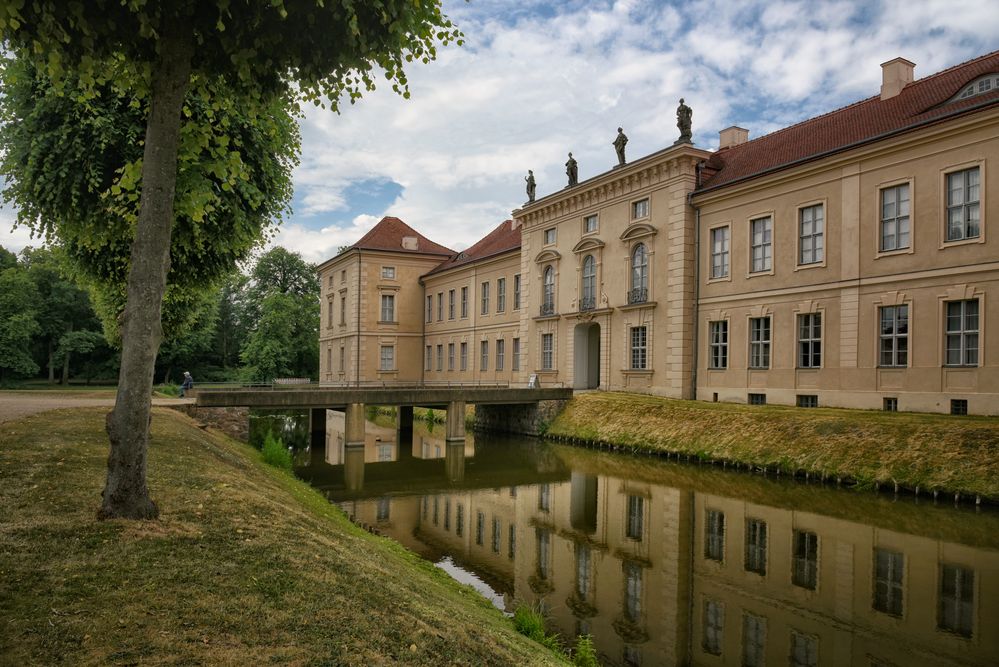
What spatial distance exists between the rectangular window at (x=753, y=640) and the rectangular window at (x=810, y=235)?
17.9 metres

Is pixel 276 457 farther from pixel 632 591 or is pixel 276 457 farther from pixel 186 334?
pixel 186 334

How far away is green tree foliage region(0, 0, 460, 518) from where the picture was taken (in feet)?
21.2

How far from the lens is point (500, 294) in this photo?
1688 inches

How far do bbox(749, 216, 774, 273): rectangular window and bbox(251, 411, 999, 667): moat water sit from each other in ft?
29.9

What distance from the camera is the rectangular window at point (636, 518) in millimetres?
13227

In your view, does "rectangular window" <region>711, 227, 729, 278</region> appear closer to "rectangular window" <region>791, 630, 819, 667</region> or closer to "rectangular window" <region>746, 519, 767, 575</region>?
"rectangular window" <region>746, 519, 767, 575</region>

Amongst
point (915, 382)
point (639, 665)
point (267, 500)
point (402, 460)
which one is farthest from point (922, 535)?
point (402, 460)

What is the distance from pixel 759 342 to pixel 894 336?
16.8 feet

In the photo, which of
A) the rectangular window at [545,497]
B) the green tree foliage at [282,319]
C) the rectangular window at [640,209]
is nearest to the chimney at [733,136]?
the rectangular window at [640,209]

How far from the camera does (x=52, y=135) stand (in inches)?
441

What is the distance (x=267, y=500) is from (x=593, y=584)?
15.7 ft

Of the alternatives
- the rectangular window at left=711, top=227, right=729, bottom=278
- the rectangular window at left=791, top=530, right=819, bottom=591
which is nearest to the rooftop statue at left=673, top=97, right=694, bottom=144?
the rectangular window at left=711, top=227, right=729, bottom=278

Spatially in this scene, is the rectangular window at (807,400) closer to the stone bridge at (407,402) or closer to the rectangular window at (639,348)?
the rectangular window at (639,348)

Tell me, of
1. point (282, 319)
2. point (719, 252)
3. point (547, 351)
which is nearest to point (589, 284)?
point (547, 351)
